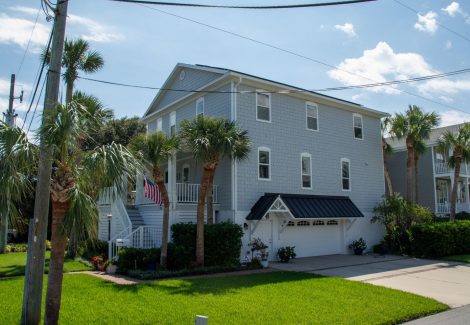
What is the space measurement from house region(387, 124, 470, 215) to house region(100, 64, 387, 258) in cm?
934

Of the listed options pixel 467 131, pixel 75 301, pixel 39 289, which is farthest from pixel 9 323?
pixel 467 131

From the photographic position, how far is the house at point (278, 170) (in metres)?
19.0

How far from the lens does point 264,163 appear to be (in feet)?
66.1

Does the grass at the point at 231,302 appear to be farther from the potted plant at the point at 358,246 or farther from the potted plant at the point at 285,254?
the potted plant at the point at 358,246

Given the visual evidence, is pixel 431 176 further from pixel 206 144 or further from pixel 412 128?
pixel 206 144

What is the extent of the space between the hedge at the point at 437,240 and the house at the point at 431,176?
403 inches

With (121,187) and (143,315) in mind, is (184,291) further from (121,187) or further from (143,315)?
(121,187)

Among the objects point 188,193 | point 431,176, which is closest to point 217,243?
point 188,193

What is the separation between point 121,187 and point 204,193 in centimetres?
922

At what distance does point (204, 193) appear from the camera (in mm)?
16453

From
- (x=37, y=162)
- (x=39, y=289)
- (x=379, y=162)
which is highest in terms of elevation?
(x=379, y=162)

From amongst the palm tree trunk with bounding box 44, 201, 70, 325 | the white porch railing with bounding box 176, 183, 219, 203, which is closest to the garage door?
the white porch railing with bounding box 176, 183, 219, 203

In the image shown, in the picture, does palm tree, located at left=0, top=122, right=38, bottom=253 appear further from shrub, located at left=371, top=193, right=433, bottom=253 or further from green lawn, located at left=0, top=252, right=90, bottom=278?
shrub, located at left=371, top=193, right=433, bottom=253

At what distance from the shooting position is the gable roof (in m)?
18.8
